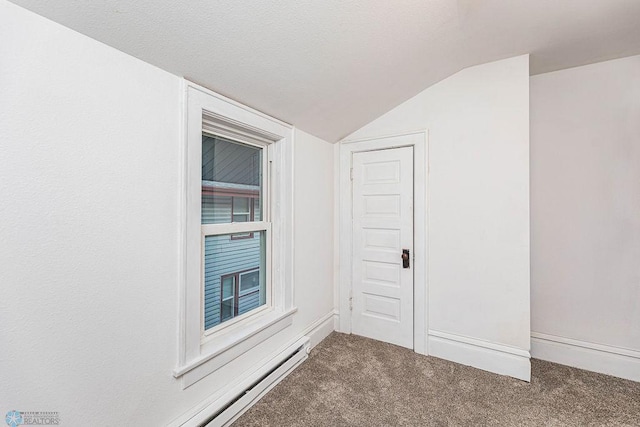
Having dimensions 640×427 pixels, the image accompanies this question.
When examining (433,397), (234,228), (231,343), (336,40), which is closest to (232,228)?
(234,228)

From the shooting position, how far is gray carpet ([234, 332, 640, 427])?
1.69 m

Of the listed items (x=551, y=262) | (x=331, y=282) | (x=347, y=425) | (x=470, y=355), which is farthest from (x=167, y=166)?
(x=551, y=262)

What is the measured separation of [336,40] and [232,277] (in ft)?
5.51

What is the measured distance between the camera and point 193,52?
132 centimetres

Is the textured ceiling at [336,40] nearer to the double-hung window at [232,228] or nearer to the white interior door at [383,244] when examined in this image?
the double-hung window at [232,228]

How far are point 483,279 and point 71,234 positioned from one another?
105 inches

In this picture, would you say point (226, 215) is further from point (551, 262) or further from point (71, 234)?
point (551, 262)

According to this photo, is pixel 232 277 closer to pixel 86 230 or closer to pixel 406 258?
pixel 86 230

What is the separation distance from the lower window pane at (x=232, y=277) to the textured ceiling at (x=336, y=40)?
99 cm

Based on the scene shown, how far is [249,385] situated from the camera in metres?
1.75

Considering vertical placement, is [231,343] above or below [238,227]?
below

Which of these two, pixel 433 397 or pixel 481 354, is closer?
pixel 433 397

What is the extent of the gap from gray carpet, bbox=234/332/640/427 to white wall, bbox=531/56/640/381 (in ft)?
0.90

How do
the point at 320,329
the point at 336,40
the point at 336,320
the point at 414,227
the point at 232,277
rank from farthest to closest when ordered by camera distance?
the point at 336,320
the point at 320,329
the point at 414,227
the point at 232,277
the point at 336,40
